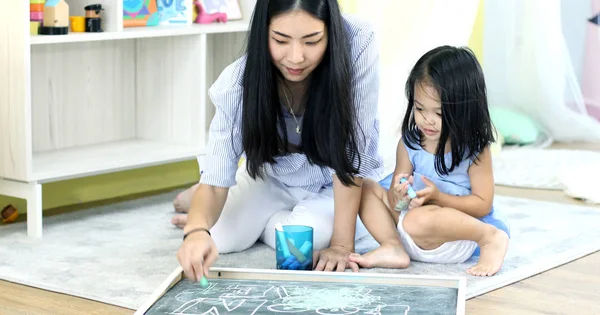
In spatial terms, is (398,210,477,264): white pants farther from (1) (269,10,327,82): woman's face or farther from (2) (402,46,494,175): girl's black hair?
(1) (269,10,327,82): woman's face

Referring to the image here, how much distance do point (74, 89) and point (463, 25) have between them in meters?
1.26

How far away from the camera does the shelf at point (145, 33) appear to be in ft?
7.59

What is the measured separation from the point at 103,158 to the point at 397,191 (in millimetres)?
891

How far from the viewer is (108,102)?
9.37 ft

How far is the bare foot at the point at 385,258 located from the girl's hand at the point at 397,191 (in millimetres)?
102

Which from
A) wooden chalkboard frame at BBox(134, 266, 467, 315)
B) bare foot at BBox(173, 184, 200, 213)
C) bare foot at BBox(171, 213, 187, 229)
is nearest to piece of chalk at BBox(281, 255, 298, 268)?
wooden chalkboard frame at BBox(134, 266, 467, 315)

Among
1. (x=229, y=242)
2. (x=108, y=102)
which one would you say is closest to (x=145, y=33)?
(x=108, y=102)

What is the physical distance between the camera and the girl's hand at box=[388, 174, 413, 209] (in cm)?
200

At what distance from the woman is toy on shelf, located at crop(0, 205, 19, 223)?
2.00 feet

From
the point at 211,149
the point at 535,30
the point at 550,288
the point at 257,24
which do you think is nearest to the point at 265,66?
the point at 257,24

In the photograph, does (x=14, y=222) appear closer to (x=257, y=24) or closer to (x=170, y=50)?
(x=170, y=50)

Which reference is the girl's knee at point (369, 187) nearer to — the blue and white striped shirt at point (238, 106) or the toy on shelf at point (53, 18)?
the blue and white striped shirt at point (238, 106)

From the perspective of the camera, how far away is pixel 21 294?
74.8 inches

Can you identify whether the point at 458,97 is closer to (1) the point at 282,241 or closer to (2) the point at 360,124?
(2) the point at 360,124
